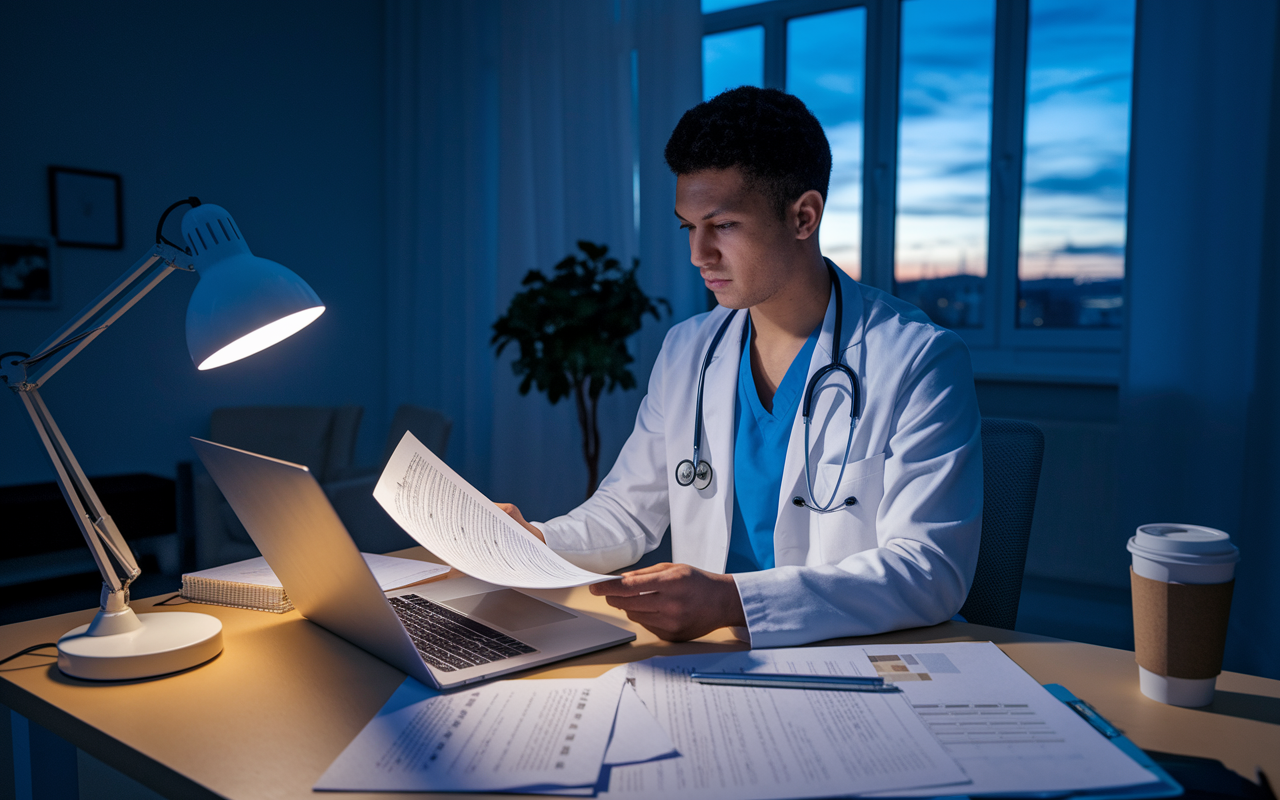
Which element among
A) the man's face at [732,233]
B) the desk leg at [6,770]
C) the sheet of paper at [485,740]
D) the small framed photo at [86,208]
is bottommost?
the desk leg at [6,770]

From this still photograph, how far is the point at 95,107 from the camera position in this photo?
362cm

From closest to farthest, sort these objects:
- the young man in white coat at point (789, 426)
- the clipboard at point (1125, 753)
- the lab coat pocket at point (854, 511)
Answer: the clipboard at point (1125, 753) < the young man in white coat at point (789, 426) < the lab coat pocket at point (854, 511)

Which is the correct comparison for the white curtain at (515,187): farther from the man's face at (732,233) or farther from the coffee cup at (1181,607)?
the coffee cup at (1181,607)

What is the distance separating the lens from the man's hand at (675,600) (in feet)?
3.02

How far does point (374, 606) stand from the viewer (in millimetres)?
788

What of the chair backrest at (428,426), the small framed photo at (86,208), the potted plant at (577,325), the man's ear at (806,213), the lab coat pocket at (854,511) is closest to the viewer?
the lab coat pocket at (854,511)

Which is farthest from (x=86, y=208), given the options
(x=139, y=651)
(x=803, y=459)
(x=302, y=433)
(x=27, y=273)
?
(x=803, y=459)

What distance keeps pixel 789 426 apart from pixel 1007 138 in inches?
96.5

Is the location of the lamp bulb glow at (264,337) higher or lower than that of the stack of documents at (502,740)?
higher

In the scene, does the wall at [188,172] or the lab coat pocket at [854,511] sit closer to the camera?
the lab coat pocket at [854,511]

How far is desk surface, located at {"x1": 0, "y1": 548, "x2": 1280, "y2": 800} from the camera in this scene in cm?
68

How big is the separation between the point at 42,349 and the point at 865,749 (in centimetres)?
88

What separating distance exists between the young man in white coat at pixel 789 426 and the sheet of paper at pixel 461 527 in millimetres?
188

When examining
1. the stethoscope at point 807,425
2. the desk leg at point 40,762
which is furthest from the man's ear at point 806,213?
the desk leg at point 40,762
